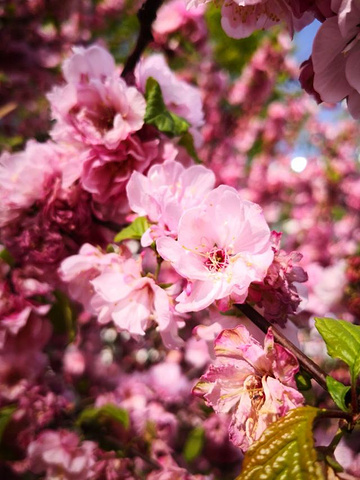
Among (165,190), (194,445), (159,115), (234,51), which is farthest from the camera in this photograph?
(234,51)

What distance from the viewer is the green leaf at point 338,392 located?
411 millimetres

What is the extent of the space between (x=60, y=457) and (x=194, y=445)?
2.05ft

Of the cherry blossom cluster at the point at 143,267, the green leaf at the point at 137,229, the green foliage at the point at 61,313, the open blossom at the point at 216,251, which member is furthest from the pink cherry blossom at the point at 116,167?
the green foliage at the point at 61,313

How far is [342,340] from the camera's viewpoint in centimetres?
46

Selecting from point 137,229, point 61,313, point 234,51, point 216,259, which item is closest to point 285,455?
point 216,259

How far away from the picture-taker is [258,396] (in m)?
0.47

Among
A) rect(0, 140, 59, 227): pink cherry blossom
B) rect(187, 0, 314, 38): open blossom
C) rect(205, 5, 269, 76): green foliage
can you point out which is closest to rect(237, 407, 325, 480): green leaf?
rect(187, 0, 314, 38): open blossom

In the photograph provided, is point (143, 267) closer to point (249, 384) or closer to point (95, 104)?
point (95, 104)

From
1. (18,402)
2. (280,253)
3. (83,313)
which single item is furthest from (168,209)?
(83,313)

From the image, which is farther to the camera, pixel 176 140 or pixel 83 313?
pixel 83 313

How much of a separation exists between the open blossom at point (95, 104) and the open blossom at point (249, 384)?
0.38m

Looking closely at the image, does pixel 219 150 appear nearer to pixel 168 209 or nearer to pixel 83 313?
pixel 83 313

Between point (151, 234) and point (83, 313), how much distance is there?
54.6 inches

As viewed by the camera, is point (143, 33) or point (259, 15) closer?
point (259, 15)
